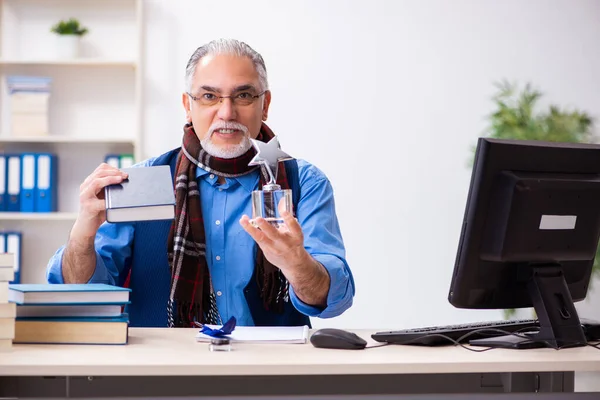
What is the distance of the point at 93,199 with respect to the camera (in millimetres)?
1896

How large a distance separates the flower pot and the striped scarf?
78.7 inches

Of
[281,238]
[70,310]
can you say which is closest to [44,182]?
[70,310]

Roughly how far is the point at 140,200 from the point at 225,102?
0.61 m

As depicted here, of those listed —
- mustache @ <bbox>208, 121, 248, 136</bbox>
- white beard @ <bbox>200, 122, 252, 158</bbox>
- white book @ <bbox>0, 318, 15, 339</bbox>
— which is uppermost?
mustache @ <bbox>208, 121, 248, 136</bbox>

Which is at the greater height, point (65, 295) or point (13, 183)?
point (13, 183)

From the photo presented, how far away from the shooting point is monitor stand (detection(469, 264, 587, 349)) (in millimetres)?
1705

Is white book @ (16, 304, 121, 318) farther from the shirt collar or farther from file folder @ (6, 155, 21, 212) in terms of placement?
file folder @ (6, 155, 21, 212)

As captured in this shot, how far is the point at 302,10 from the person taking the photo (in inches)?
172

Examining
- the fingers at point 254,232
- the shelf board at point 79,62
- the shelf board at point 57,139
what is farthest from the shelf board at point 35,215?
the fingers at point 254,232

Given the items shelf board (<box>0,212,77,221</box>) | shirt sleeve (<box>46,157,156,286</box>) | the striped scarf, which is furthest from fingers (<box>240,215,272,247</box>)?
shelf board (<box>0,212,77,221</box>)

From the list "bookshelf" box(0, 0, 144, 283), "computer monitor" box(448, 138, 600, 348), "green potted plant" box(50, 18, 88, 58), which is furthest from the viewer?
"bookshelf" box(0, 0, 144, 283)

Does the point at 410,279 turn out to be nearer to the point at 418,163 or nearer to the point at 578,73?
the point at 418,163

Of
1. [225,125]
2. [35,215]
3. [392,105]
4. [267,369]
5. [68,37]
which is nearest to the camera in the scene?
[267,369]

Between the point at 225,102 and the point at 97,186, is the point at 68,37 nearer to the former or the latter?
the point at 225,102
